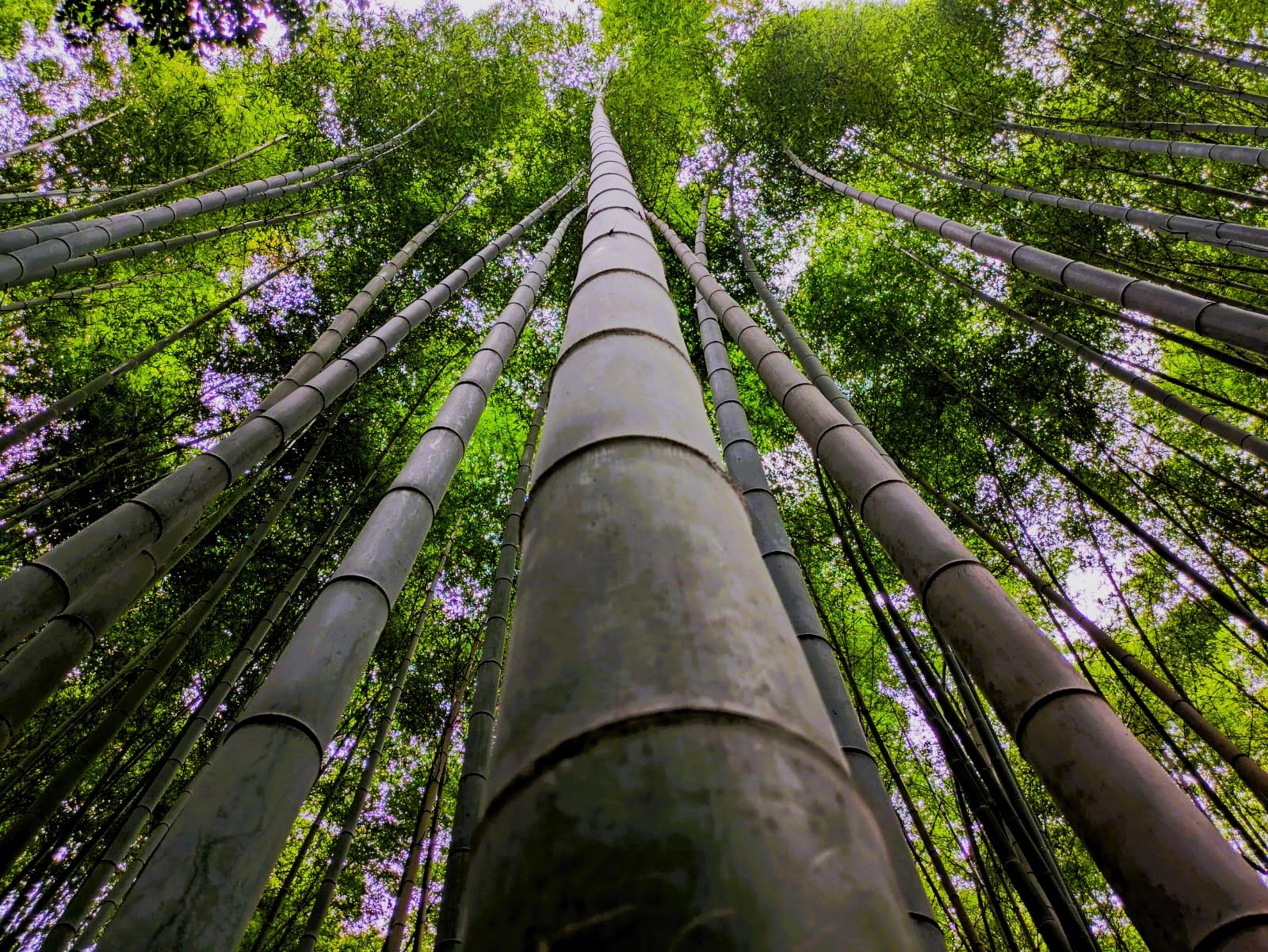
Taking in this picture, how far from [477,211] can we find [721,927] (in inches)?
300

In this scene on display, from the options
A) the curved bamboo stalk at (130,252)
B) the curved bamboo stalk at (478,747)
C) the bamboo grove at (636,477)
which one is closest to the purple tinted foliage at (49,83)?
the bamboo grove at (636,477)

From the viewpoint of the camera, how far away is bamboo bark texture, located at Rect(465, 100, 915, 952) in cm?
38

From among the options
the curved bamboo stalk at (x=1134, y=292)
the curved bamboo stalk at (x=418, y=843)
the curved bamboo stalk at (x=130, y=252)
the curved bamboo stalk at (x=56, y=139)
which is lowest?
the curved bamboo stalk at (x=418, y=843)

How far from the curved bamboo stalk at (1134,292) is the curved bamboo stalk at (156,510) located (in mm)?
3200

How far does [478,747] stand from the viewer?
246 centimetres

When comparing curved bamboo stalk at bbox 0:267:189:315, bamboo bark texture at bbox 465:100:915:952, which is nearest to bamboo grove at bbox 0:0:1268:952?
bamboo bark texture at bbox 465:100:915:952

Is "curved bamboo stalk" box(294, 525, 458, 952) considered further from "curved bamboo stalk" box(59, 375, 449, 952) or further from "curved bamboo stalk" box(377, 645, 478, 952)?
"curved bamboo stalk" box(59, 375, 449, 952)

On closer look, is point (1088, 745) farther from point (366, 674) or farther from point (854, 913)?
point (366, 674)

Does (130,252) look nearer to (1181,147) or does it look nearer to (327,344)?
(327,344)

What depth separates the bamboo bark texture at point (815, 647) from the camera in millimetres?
1450

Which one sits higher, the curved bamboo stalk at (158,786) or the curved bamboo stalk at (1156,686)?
the curved bamboo stalk at (158,786)

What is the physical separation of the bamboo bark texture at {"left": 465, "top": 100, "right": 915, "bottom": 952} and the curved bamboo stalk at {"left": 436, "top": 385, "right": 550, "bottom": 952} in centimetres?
77

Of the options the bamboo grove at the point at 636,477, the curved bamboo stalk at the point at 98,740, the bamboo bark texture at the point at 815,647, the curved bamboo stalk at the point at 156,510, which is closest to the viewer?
the bamboo grove at the point at 636,477

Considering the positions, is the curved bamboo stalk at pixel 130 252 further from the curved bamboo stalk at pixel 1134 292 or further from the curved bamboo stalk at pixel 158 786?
the curved bamboo stalk at pixel 1134 292
